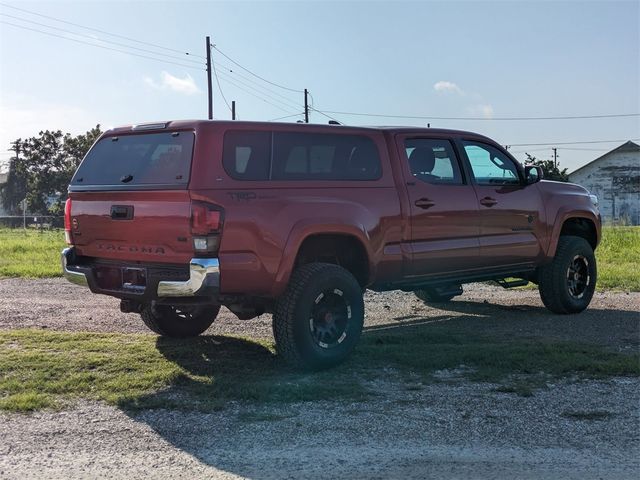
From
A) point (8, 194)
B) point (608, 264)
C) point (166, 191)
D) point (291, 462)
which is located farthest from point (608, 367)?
point (8, 194)

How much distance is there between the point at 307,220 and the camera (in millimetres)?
5695

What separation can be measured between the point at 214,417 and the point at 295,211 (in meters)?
1.80

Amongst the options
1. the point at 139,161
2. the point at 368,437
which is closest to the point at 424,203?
the point at 139,161

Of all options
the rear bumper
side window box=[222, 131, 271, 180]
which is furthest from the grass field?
the rear bumper

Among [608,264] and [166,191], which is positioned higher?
[166,191]

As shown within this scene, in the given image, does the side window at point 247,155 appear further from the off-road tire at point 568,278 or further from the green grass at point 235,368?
the off-road tire at point 568,278

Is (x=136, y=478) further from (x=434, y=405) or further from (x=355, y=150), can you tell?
(x=355, y=150)

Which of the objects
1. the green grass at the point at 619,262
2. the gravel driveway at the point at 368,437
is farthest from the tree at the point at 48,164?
the gravel driveway at the point at 368,437

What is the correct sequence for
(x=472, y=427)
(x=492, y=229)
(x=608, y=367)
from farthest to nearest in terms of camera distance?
(x=492, y=229)
(x=608, y=367)
(x=472, y=427)

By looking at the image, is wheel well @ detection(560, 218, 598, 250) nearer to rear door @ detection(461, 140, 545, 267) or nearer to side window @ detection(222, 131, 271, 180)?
rear door @ detection(461, 140, 545, 267)

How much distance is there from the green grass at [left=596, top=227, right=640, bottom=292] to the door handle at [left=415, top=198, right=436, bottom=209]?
18.7ft

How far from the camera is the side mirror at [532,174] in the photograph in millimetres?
7871

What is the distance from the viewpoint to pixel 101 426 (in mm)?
4520

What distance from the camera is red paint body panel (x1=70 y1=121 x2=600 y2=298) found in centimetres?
529
